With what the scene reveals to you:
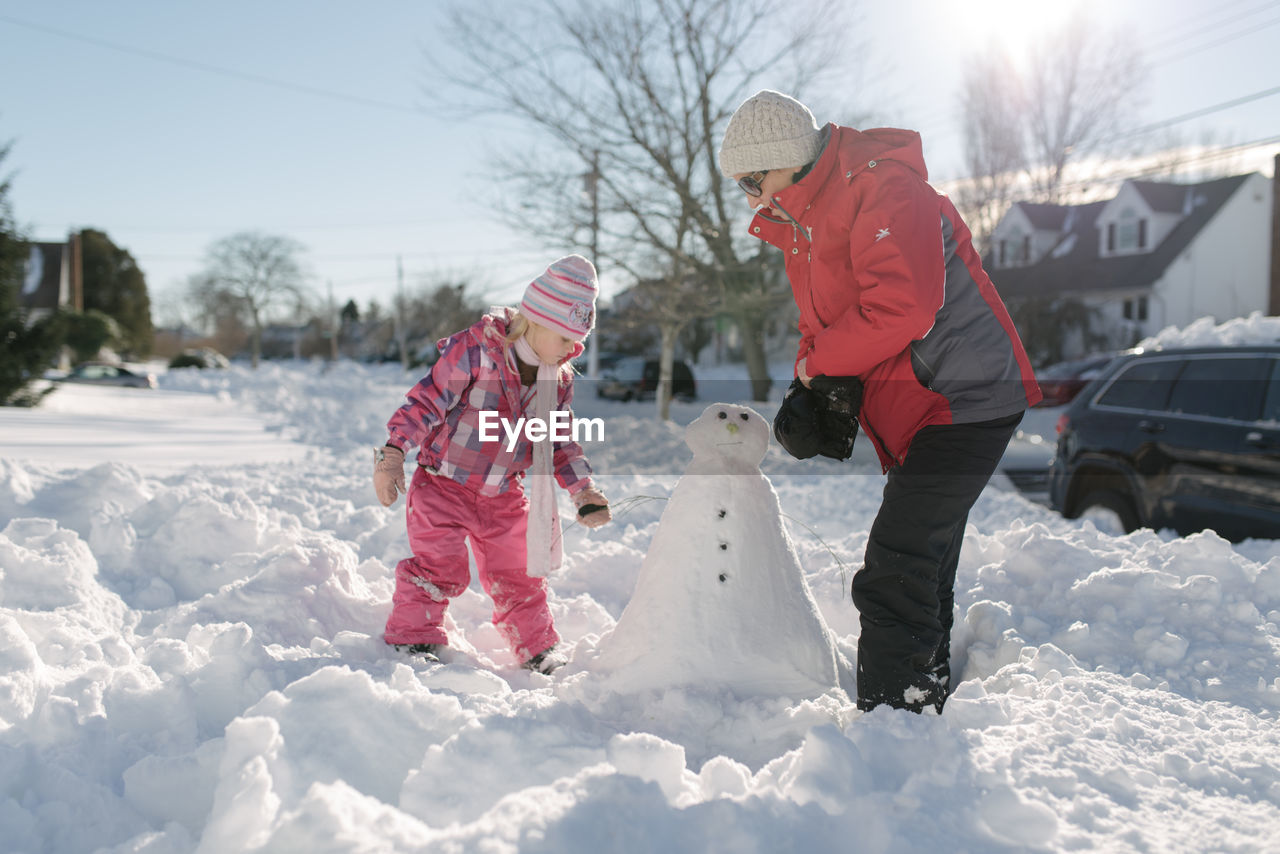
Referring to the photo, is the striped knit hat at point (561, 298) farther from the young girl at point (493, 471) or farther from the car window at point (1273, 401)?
the car window at point (1273, 401)

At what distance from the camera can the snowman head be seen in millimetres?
2795

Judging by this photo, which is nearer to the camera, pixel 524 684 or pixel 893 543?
pixel 893 543

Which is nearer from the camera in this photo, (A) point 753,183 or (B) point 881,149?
(B) point 881,149

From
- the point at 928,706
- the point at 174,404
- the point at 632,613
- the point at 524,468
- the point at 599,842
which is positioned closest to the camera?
the point at 599,842

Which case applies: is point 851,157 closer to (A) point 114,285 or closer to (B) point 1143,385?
(B) point 1143,385

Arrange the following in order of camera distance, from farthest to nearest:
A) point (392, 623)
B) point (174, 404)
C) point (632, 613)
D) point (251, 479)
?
point (174, 404) → point (251, 479) → point (392, 623) → point (632, 613)

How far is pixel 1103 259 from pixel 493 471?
33.0 meters

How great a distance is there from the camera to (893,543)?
2.30 metres

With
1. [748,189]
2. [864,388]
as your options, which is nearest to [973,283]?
[864,388]

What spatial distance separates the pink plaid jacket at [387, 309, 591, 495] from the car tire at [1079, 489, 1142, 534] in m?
4.41

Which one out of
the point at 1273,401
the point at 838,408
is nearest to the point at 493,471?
the point at 838,408

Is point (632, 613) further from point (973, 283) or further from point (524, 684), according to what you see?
point (973, 283)

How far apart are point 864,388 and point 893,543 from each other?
0.46m

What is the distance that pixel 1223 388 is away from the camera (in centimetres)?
543
